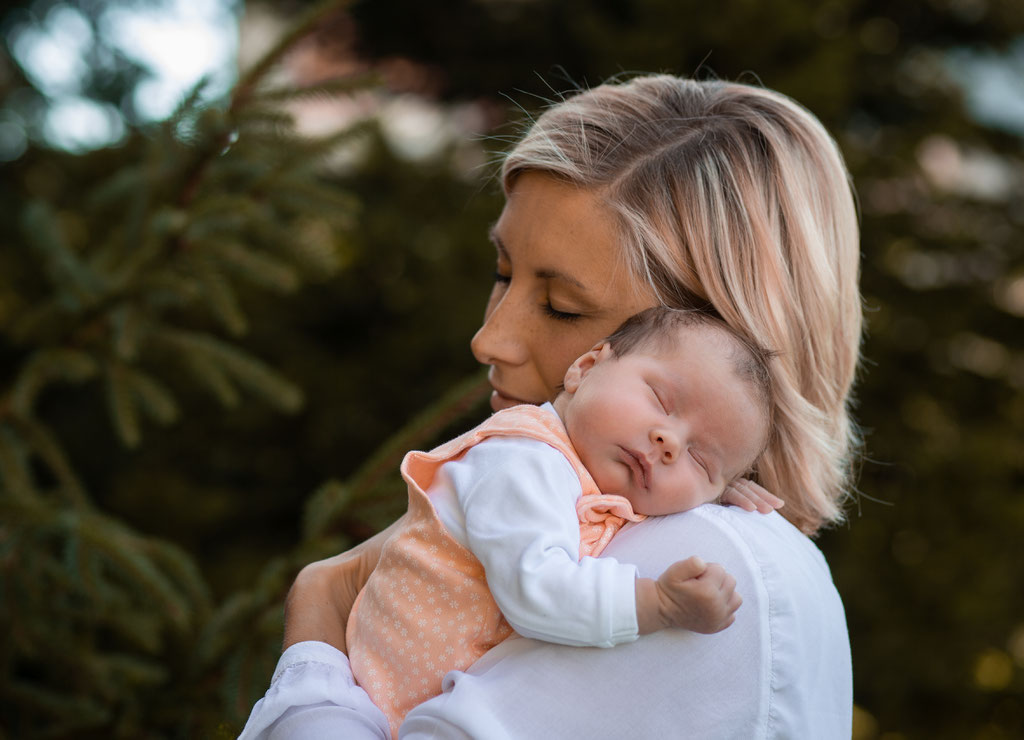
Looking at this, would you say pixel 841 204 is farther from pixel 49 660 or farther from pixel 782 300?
pixel 49 660

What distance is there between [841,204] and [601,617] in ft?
3.01

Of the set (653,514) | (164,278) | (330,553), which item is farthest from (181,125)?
(653,514)

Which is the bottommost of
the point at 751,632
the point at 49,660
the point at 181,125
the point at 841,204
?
the point at 49,660

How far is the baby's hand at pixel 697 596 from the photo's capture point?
1.17m

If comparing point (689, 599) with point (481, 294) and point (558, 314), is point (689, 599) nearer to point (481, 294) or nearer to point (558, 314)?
point (558, 314)

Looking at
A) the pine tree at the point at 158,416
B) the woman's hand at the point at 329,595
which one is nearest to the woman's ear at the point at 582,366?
the woman's hand at the point at 329,595

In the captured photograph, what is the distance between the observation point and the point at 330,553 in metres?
2.26

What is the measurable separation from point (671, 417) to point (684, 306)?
234mm

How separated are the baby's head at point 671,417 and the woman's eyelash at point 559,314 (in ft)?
0.53

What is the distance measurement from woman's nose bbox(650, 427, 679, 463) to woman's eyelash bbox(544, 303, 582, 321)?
0.29 meters

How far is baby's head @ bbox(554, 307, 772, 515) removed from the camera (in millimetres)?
1399

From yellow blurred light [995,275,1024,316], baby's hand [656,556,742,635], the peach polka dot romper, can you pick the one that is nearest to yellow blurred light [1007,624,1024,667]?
yellow blurred light [995,275,1024,316]

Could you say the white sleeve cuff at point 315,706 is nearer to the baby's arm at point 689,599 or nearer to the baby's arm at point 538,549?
the baby's arm at point 538,549

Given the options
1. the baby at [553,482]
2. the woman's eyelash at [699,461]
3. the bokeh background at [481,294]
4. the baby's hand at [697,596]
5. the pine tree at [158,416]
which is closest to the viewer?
the baby's hand at [697,596]
